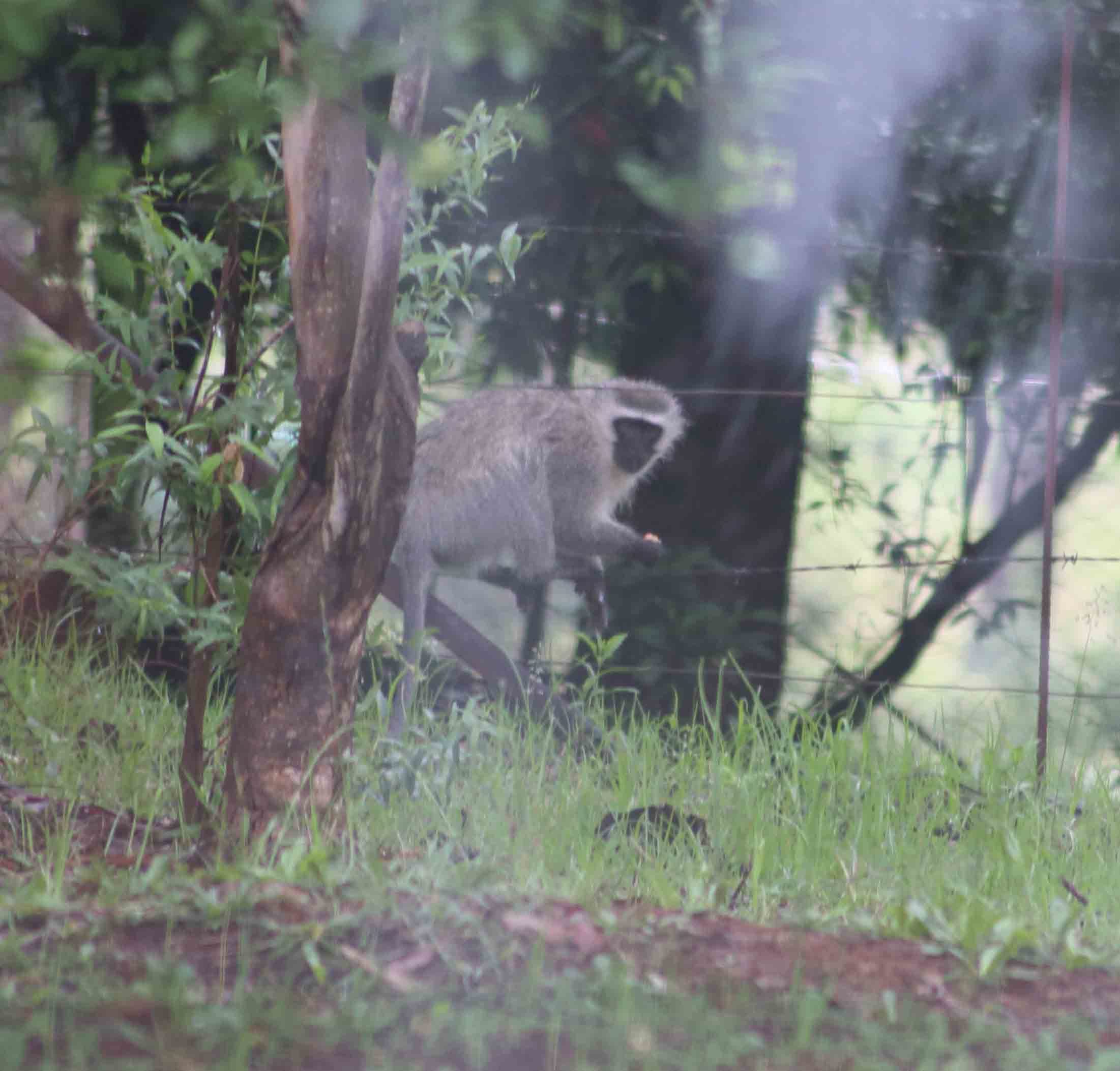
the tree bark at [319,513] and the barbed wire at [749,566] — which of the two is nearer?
the tree bark at [319,513]

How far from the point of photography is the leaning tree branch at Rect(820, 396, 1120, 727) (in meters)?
5.22

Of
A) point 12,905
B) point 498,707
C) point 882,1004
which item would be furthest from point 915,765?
point 12,905

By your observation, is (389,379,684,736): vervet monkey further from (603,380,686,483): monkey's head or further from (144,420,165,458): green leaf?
(144,420,165,458): green leaf

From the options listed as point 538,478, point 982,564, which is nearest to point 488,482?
point 538,478

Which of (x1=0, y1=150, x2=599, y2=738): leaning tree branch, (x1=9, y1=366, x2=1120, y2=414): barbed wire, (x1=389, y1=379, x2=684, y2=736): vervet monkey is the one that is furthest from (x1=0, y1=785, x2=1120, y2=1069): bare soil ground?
(x1=9, y1=366, x2=1120, y2=414): barbed wire

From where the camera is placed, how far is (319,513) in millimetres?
2697

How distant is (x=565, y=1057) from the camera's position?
1.81m

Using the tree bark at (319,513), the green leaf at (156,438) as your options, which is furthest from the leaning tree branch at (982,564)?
the green leaf at (156,438)

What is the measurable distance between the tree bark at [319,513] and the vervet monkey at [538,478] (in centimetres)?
185

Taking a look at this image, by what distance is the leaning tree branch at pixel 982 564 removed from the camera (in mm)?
5223

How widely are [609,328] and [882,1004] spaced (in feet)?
10.6

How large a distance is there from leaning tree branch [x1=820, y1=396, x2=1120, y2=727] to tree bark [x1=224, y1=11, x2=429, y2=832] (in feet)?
9.32

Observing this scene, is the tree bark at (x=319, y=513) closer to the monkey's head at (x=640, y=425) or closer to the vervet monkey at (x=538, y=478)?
the vervet monkey at (x=538, y=478)

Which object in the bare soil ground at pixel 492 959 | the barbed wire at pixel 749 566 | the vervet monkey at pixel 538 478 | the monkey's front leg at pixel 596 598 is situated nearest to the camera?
the bare soil ground at pixel 492 959
